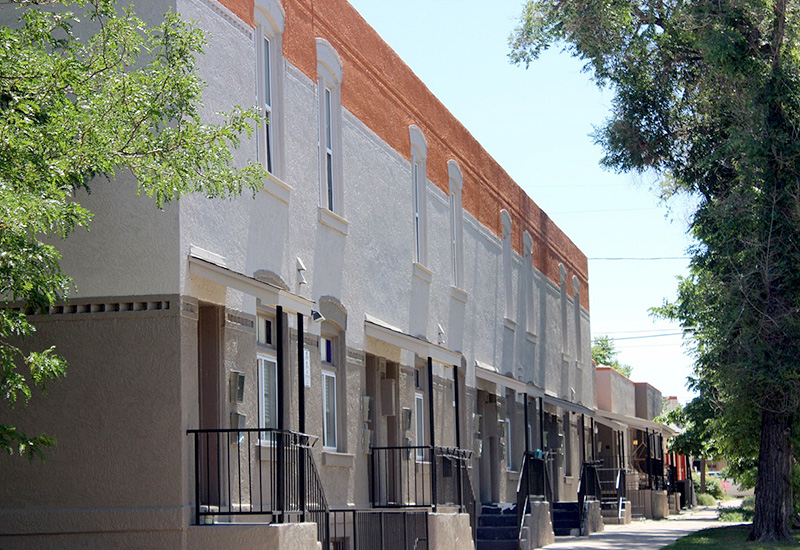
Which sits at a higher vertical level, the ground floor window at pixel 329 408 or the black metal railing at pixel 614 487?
the ground floor window at pixel 329 408

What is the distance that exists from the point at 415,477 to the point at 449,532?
101 centimetres

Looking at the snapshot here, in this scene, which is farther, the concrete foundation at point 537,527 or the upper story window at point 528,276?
the upper story window at point 528,276

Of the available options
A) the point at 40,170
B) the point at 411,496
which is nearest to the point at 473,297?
the point at 411,496

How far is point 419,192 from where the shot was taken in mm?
20594

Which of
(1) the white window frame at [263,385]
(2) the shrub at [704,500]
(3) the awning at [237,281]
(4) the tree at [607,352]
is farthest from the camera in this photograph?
(4) the tree at [607,352]

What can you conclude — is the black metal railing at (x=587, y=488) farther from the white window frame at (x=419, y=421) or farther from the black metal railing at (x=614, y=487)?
the white window frame at (x=419, y=421)

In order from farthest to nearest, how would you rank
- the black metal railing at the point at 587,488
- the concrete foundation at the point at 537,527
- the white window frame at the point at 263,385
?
the black metal railing at the point at 587,488 < the concrete foundation at the point at 537,527 < the white window frame at the point at 263,385

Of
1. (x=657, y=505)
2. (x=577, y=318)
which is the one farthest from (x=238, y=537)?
(x=657, y=505)

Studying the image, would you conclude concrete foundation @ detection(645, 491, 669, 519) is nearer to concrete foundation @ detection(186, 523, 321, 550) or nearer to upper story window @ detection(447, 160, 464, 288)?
upper story window @ detection(447, 160, 464, 288)

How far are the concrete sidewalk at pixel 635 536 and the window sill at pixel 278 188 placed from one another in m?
10.4

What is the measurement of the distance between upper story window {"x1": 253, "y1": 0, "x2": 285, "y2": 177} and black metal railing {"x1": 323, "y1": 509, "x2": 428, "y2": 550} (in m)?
4.85

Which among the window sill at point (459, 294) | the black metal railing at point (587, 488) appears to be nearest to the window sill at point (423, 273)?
the window sill at point (459, 294)

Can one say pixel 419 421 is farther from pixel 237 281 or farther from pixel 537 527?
pixel 237 281

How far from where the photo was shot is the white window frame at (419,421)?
1936 cm
